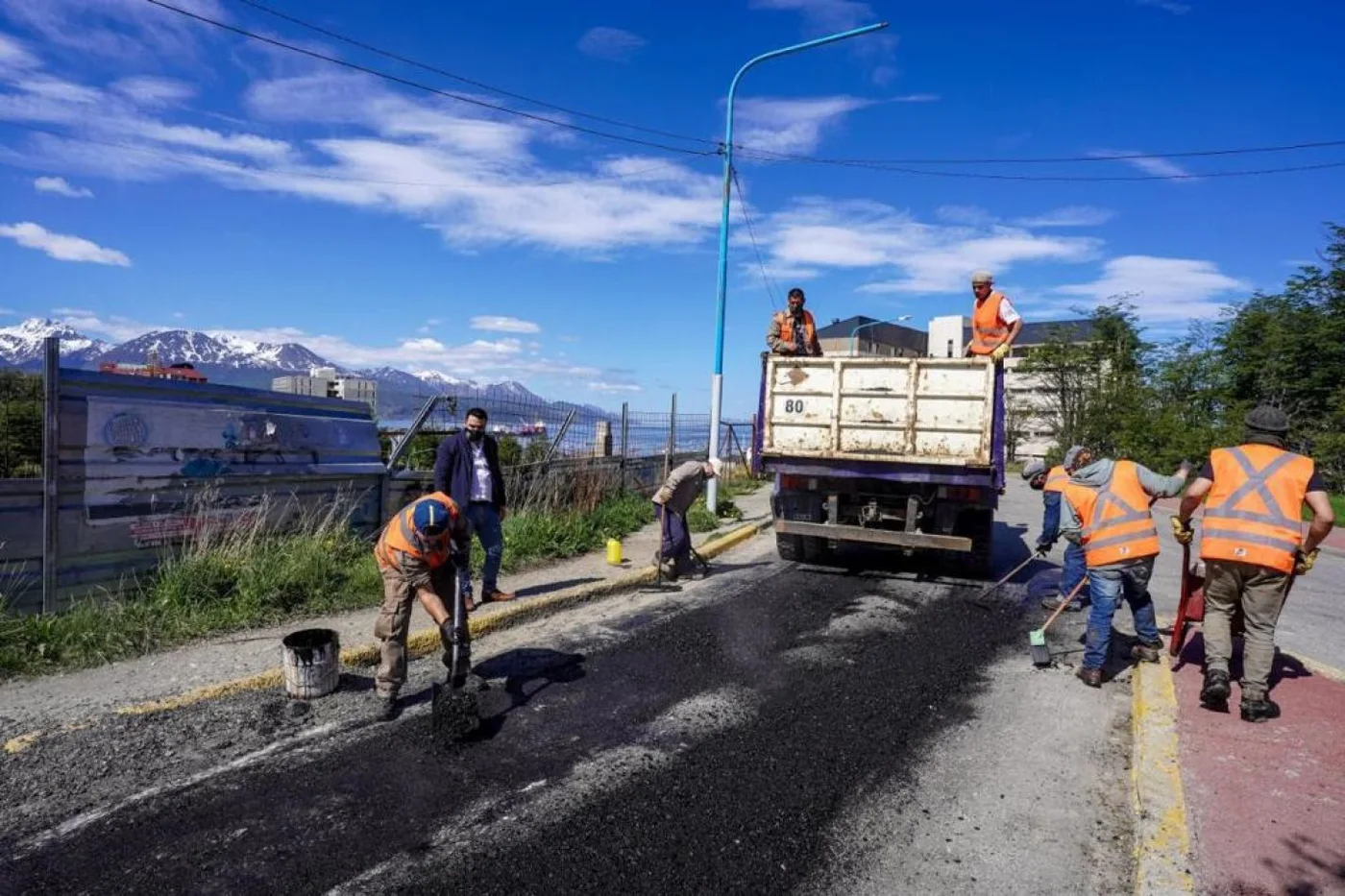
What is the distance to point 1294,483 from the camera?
14.4ft

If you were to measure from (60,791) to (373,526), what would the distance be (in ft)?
16.3

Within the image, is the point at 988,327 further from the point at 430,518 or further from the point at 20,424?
the point at 20,424

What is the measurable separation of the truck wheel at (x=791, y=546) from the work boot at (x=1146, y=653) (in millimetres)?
4016

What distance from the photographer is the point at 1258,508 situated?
4.44 meters

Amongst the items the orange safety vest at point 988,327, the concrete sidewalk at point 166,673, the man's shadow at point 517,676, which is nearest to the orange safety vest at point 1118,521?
the orange safety vest at point 988,327

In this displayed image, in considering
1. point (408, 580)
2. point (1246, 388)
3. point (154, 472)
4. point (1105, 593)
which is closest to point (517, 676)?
point (408, 580)

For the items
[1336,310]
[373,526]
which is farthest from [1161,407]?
[373,526]

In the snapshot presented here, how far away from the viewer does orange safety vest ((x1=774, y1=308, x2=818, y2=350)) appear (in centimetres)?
913

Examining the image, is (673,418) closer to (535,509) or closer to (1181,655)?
(535,509)

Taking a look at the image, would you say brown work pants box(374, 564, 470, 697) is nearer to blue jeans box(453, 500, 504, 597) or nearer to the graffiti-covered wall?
blue jeans box(453, 500, 504, 597)

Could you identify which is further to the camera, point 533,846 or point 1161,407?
point 1161,407

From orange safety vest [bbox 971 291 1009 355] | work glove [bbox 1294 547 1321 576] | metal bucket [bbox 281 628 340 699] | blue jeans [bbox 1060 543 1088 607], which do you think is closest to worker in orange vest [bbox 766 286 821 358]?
orange safety vest [bbox 971 291 1009 355]

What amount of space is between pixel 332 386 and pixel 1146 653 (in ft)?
26.7

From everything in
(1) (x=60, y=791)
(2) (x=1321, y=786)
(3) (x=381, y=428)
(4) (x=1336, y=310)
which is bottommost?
(1) (x=60, y=791)
